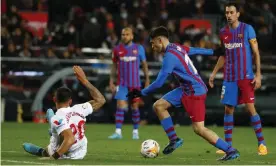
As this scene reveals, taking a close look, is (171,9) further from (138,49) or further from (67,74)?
(138,49)

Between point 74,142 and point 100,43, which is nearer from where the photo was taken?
point 74,142

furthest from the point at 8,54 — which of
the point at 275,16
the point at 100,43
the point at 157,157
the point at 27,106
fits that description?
the point at 157,157

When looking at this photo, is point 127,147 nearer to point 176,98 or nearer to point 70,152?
point 176,98

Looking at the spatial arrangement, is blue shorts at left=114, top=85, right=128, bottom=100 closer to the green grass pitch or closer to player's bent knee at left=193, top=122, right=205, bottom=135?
the green grass pitch

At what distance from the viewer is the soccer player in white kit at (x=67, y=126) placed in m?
12.7

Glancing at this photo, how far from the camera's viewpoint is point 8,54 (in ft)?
88.0

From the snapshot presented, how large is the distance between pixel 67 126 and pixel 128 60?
8042 millimetres

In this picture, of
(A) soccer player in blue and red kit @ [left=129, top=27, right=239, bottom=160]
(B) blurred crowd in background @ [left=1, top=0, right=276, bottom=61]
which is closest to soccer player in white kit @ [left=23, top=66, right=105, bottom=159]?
(A) soccer player in blue and red kit @ [left=129, top=27, right=239, bottom=160]

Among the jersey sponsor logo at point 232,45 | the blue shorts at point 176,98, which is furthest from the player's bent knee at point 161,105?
the jersey sponsor logo at point 232,45

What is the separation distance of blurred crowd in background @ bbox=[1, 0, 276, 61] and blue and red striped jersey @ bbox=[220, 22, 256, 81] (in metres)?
11.3

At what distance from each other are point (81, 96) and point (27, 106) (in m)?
1.67

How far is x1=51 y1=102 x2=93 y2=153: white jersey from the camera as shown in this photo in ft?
41.7

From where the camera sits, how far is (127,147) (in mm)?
16562

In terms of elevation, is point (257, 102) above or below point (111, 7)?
below
